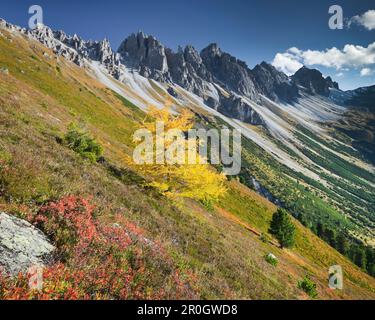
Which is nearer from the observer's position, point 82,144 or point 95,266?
point 95,266

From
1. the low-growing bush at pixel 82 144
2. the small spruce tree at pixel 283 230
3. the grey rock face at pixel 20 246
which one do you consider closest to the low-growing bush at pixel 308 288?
the low-growing bush at pixel 82 144

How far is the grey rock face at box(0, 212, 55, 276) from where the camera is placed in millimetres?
5820

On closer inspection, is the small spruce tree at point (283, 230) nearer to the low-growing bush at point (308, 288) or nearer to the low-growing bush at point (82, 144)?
the low-growing bush at point (308, 288)

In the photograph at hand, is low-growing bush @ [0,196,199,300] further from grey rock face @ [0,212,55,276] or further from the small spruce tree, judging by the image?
the small spruce tree

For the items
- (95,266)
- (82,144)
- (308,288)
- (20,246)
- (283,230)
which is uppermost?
(82,144)

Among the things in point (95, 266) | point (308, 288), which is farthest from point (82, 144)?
point (308, 288)

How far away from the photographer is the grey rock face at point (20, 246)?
5.82 metres

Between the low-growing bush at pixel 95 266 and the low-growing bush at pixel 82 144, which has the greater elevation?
the low-growing bush at pixel 82 144

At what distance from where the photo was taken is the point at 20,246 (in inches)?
247

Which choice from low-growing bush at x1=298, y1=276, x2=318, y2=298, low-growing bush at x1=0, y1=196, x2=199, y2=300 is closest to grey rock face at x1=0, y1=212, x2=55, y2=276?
low-growing bush at x1=0, y1=196, x2=199, y2=300

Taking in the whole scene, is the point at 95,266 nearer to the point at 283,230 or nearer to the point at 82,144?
the point at 82,144
